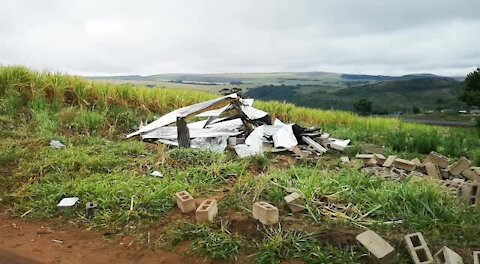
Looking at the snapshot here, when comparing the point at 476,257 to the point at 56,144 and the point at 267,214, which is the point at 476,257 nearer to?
the point at 267,214

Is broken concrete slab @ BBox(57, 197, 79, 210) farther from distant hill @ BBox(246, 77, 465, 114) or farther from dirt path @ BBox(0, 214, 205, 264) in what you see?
distant hill @ BBox(246, 77, 465, 114)

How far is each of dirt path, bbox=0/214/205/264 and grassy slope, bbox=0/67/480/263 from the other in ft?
0.44

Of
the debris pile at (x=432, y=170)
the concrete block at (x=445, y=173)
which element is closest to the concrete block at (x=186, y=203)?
the debris pile at (x=432, y=170)

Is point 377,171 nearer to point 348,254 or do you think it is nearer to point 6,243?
point 348,254

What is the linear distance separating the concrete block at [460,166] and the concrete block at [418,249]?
7.18ft

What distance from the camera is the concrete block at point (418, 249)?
8.75 feet

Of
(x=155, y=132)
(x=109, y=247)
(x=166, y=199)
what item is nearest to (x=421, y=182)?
(x=166, y=199)

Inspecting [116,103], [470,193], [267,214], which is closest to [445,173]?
[470,193]

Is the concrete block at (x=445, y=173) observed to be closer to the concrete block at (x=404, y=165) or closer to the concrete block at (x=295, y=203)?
the concrete block at (x=404, y=165)

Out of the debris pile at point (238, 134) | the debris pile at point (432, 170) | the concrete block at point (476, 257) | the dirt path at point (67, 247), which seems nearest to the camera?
the concrete block at point (476, 257)

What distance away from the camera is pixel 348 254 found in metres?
2.79

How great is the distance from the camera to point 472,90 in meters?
32.9

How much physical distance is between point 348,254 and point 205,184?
1.65 metres

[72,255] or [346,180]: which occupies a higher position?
[346,180]
